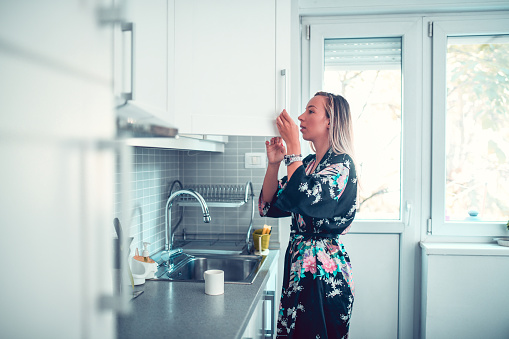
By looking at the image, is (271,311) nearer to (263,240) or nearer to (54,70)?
(263,240)

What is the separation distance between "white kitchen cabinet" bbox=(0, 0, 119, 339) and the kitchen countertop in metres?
0.67

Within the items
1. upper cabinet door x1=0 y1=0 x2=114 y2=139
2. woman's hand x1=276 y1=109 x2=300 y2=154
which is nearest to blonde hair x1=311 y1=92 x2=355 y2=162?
woman's hand x1=276 y1=109 x2=300 y2=154

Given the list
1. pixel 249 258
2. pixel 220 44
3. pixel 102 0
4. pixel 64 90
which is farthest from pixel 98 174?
pixel 249 258

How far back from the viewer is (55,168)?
40 centimetres

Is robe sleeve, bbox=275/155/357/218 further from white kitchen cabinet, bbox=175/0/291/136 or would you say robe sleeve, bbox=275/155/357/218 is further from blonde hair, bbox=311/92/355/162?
white kitchen cabinet, bbox=175/0/291/136

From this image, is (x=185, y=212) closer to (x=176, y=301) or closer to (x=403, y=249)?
(x=176, y=301)

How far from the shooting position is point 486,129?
2.55 metres

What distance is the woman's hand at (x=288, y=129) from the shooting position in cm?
132

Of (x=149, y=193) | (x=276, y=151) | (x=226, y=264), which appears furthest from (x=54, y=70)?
(x=226, y=264)

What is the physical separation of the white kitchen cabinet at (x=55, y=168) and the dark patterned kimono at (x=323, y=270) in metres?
1.11

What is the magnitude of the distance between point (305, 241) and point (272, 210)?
22cm

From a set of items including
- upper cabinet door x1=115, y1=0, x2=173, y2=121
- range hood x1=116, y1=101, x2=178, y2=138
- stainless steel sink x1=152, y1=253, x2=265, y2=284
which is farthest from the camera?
stainless steel sink x1=152, y1=253, x2=265, y2=284

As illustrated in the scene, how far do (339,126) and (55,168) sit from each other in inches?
56.2

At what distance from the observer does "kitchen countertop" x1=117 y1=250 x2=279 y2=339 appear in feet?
3.63
